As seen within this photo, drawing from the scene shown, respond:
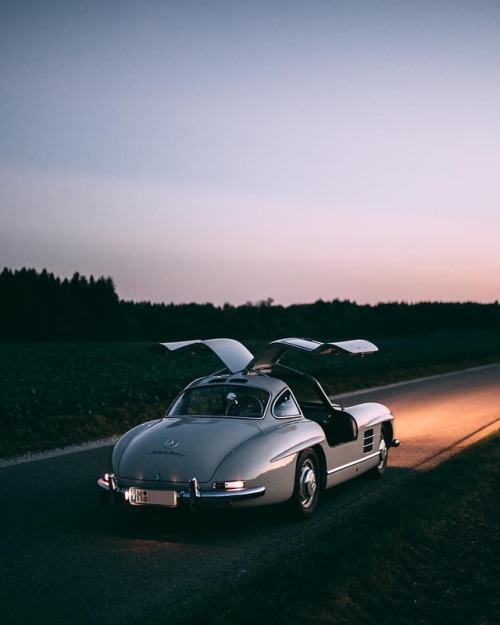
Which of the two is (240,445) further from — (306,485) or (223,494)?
(306,485)

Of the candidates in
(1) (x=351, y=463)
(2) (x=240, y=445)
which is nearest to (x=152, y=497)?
(2) (x=240, y=445)

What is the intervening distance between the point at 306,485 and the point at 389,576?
196 cm

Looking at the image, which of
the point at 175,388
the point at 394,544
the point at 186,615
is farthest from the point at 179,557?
the point at 175,388

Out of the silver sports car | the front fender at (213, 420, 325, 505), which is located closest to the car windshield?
the silver sports car

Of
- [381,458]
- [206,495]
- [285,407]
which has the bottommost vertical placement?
[381,458]

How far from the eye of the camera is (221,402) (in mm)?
7926

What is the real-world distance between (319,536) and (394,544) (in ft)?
2.30

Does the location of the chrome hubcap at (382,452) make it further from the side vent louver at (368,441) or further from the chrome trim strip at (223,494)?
the chrome trim strip at (223,494)

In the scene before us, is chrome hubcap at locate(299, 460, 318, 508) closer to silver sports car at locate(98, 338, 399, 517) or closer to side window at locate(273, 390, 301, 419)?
silver sports car at locate(98, 338, 399, 517)

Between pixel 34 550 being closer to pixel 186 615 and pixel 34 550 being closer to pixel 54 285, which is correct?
pixel 186 615

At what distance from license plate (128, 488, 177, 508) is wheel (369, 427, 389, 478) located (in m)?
3.93

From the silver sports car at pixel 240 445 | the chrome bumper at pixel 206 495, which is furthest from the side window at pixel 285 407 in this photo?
the chrome bumper at pixel 206 495

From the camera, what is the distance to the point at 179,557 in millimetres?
6125

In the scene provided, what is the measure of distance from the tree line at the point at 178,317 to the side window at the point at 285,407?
108603 mm
